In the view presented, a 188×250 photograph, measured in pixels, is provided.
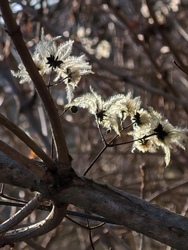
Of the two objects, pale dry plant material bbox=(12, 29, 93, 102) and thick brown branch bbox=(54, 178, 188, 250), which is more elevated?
pale dry plant material bbox=(12, 29, 93, 102)

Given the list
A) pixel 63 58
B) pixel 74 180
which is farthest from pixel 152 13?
pixel 74 180

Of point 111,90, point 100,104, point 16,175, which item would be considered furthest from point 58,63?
point 111,90

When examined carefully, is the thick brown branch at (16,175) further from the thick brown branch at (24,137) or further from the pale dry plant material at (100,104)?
the pale dry plant material at (100,104)

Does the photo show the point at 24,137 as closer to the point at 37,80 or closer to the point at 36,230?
the point at 37,80

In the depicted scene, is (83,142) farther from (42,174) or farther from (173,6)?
(42,174)

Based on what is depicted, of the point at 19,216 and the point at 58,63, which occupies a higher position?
the point at 58,63

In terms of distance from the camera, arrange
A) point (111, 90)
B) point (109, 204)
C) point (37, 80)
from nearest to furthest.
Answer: point (37, 80) → point (109, 204) → point (111, 90)

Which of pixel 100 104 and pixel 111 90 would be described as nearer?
pixel 100 104

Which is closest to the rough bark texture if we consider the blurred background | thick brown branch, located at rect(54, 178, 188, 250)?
thick brown branch, located at rect(54, 178, 188, 250)

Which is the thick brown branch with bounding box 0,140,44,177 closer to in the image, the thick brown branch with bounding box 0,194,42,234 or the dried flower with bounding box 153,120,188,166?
the thick brown branch with bounding box 0,194,42,234
